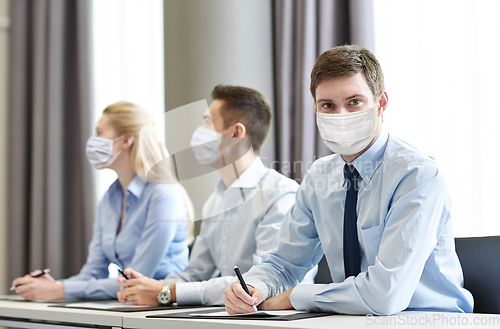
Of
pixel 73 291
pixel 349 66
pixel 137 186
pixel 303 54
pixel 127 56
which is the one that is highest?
pixel 127 56

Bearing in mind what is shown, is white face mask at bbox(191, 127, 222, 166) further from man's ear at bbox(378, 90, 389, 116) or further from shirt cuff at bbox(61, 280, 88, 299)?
shirt cuff at bbox(61, 280, 88, 299)

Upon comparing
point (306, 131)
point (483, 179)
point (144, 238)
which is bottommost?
point (144, 238)

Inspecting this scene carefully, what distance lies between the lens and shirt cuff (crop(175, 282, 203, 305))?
1679mm

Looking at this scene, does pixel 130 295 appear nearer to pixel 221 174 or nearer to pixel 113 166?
pixel 221 174

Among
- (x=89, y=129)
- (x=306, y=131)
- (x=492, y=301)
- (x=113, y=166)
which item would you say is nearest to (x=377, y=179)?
(x=492, y=301)

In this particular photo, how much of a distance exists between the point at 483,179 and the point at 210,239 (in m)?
1.15

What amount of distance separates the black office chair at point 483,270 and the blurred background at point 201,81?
616mm

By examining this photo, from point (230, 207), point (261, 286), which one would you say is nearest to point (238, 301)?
point (261, 286)

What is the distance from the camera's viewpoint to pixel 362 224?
53.8 inches

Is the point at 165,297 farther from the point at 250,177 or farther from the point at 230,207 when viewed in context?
the point at 250,177

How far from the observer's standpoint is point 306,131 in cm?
241

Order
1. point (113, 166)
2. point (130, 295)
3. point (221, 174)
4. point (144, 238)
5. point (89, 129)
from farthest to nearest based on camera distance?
1. point (89, 129)
2. point (113, 166)
3. point (144, 238)
4. point (221, 174)
5. point (130, 295)

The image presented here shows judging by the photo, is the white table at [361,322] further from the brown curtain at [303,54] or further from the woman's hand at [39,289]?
the brown curtain at [303,54]

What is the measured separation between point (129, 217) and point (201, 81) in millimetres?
769
